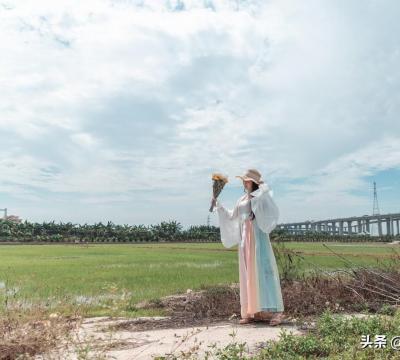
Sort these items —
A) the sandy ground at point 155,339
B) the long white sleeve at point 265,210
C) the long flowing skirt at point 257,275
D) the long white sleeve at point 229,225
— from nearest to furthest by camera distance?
the sandy ground at point 155,339, the long flowing skirt at point 257,275, the long white sleeve at point 265,210, the long white sleeve at point 229,225

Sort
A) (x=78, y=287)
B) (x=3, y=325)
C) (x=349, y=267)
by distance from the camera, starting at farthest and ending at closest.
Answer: (x=78, y=287), (x=349, y=267), (x=3, y=325)

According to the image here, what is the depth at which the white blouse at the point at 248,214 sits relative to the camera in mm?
5945

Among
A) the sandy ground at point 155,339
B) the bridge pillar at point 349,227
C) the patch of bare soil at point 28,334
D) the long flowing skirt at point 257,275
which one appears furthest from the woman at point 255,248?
the bridge pillar at point 349,227

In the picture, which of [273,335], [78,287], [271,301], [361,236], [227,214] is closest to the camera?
[273,335]

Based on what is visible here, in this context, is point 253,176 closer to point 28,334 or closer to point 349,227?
point 28,334

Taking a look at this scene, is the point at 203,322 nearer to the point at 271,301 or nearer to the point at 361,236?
the point at 271,301

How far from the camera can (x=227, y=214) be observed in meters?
6.44

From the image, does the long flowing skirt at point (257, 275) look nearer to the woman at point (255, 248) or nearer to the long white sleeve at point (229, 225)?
the woman at point (255, 248)

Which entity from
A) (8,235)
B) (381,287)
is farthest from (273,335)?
(8,235)

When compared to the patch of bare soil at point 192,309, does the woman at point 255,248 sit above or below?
above

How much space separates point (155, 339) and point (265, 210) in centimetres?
203

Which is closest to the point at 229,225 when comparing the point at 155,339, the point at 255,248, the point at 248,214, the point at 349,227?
the point at 248,214

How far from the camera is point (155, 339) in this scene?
4875mm

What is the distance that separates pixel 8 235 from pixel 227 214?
156ft
